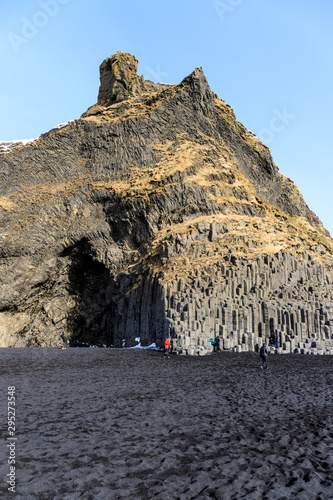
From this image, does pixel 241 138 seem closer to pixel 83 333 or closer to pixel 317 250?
pixel 317 250

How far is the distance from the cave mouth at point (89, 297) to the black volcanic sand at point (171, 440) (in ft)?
127

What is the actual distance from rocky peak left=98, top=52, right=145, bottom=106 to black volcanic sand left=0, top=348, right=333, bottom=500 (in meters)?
72.5

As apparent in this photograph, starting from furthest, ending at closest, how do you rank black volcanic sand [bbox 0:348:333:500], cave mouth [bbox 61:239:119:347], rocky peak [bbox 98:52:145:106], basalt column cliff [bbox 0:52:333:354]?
rocky peak [bbox 98:52:145:106]
cave mouth [bbox 61:239:119:347]
basalt column cliff [bbox 0:52:333:354]
black volcanic sand [bbox 0:348:333:500]

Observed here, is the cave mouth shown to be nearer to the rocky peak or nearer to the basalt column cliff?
the basalt column cliff

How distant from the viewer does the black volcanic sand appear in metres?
5.96

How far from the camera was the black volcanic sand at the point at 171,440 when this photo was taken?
596cm

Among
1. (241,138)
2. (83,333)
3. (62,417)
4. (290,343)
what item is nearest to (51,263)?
(83,333)

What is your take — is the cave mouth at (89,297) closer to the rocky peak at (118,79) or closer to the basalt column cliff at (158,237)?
the basalt column cliff at (158,237)

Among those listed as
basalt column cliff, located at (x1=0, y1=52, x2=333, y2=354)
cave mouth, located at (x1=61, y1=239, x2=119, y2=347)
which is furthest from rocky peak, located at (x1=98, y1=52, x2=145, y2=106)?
cave mouth, located at (x1=61, y1=239, x2=119, y2=347)

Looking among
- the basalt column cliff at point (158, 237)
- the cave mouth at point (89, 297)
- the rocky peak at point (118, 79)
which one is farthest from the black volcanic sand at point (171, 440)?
the rocky peak at point (118, 79)

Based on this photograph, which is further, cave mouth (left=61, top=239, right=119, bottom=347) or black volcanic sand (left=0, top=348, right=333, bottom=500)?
cave mouth (left=61, top=239, right=119, bottom=347)

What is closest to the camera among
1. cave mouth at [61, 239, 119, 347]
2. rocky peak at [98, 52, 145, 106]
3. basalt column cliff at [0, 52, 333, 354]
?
basalt column cliff at [0, 52, 333, 354]

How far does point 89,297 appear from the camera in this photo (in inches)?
2298

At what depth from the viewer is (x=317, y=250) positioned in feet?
159
